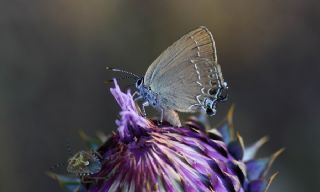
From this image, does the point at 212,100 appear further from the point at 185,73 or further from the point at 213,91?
the point at 185,73

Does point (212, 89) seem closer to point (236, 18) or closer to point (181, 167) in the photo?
point (181, 167)

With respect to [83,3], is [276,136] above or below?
below

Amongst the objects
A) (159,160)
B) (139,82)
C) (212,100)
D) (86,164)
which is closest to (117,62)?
(139,82)

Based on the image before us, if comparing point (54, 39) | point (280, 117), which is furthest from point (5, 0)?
point (280, 117)

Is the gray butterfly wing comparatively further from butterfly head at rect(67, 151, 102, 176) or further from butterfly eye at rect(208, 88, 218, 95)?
butterfly head at rect(67, 151, 102, 176)

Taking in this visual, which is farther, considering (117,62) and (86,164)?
(117,62)
